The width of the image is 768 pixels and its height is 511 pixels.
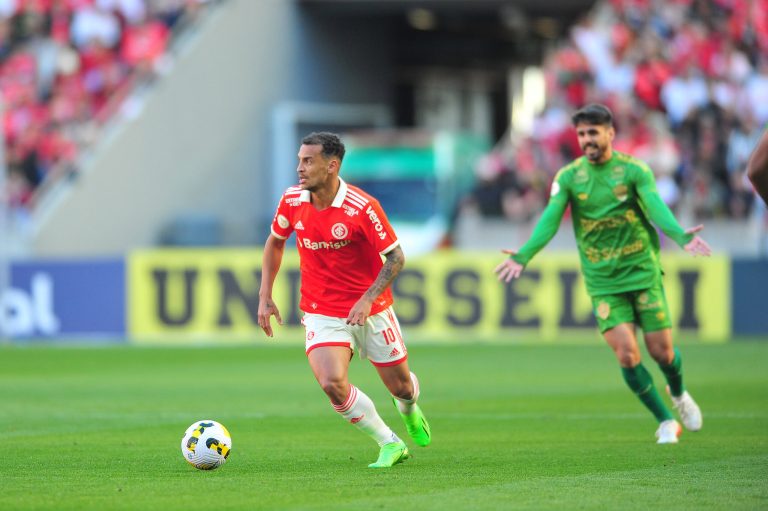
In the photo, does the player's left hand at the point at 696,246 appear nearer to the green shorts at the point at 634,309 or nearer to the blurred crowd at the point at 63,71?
the green shorts at the point at 634,309

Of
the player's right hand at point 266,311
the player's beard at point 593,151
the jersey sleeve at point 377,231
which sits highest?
the player's beard at point 593,151

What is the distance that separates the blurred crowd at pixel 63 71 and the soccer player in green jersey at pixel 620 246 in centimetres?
2017

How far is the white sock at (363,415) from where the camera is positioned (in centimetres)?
952

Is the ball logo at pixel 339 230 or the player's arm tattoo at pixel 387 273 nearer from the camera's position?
the player's arm tattoo at pixel 387 273

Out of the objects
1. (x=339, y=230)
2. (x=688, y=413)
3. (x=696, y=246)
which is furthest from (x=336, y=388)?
(x=688, y=413)

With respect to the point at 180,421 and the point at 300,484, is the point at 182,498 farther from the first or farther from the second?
the point at 180,421

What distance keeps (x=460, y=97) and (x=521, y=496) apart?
34.8 meters

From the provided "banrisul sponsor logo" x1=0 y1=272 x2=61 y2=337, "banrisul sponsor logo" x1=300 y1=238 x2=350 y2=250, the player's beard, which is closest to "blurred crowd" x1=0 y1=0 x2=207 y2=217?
"banrisul sponsor logo" x1=0 y1=272 x2=61 y2=337

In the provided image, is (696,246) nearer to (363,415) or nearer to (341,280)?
(341,280)

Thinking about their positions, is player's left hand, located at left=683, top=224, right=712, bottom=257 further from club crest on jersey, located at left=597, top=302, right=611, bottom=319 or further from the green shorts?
club crest on jersey, located at left=597, top=302, right=611, bottom=319

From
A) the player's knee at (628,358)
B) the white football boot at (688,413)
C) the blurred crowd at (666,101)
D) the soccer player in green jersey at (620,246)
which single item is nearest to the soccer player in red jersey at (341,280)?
the soccer player in green jersey at (620,246)

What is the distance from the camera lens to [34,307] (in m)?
25.6

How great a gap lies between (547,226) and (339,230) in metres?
2.11

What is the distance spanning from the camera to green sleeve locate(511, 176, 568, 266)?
35.4ft
